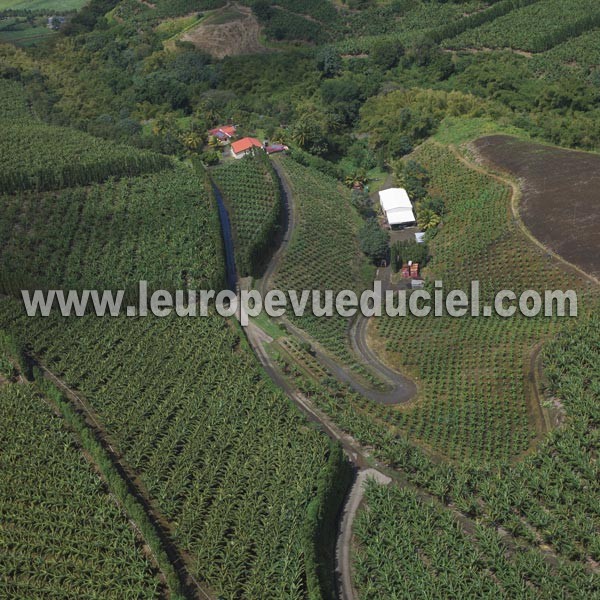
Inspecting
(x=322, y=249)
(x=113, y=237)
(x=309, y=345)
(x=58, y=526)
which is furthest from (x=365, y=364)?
(x=113, y=237)

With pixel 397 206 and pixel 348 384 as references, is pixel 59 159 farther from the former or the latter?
pixel 348 384

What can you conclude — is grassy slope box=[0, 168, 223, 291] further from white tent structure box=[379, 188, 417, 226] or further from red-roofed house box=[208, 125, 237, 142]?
white tent structure box=[379, 188, 417, 226]

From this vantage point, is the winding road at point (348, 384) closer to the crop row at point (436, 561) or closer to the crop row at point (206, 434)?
the crop row at point (436, 561)

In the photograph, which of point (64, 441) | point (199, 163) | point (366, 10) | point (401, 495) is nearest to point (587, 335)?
point (401, 495)

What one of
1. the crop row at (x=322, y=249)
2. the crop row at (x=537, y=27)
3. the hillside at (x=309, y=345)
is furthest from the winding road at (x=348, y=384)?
the crop row at (x=537, y=27)

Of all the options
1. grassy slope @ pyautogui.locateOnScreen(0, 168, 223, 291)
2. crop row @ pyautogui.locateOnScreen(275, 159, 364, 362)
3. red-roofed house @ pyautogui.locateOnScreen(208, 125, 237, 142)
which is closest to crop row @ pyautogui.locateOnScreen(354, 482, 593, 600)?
crop row @ pyautogui.locateOnScreen(275, 159, 364, 362)
